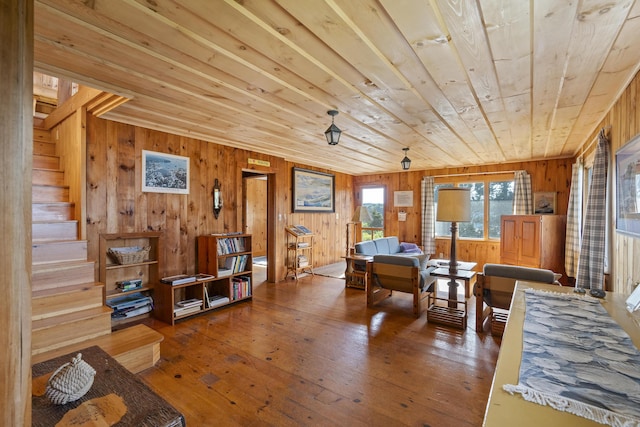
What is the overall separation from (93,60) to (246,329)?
269cm

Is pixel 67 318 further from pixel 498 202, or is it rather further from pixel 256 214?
pixel 498 202

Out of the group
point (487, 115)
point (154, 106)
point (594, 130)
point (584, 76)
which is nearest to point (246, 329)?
point (154, 106)

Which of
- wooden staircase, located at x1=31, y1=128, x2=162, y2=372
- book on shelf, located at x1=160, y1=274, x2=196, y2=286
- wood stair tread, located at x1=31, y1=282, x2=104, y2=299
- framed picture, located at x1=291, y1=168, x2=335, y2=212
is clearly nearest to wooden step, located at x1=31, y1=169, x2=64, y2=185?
wooden staircase, located at x1=31, y1=128, x2=162, y2=372

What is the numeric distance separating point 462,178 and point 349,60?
5368 millimetres

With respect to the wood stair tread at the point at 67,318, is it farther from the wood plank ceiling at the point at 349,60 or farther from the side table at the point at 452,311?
the side table at the point at 452,311

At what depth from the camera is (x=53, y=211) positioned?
2840mm

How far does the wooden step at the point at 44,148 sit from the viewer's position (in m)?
3.27

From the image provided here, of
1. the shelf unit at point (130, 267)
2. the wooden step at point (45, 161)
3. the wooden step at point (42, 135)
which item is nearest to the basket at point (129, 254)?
the shelf unit at point (130, 267)

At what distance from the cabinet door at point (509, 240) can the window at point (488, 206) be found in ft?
3.05

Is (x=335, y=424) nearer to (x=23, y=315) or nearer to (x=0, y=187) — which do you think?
(x=23, y=315)

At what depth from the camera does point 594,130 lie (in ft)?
11.3

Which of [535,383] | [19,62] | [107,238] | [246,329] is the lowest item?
[246,329]

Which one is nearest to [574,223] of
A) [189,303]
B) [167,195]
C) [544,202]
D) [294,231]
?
[544,202]

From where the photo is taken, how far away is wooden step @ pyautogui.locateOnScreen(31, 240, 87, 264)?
251 cm
